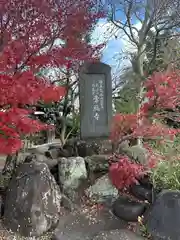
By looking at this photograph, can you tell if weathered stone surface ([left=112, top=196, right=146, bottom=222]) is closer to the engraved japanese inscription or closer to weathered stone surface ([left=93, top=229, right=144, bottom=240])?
weathered stone surface ([left=93, top=229, right=144, bottom=240])

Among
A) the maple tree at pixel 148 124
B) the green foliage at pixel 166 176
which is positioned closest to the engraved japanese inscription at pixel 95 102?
the maple tree at pixel 148 124

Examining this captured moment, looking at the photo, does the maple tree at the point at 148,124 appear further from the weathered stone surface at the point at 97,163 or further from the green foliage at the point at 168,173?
the weathered stone surface at the point at 97,163

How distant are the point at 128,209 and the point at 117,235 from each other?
29.7 inches

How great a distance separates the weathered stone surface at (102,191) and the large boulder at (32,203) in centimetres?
103

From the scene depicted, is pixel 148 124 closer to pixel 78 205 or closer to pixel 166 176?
pixel 166 176

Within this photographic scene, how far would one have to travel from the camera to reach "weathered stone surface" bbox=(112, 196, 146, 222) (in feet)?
17.3

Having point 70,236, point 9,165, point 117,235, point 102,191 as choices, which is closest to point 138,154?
point 102,191

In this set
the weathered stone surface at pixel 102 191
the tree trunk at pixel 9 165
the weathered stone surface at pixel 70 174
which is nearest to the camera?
the weathered stone surface at pixel 102 191

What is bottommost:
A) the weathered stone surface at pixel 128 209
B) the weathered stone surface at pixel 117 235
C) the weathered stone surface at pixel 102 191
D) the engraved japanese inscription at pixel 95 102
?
the weathered stone surface at pixel 117 235

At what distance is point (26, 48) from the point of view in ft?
17.5

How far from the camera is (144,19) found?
442 inches

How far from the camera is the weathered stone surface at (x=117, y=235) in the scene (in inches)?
181

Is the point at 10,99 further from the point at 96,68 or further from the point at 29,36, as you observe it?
the point at 96,68

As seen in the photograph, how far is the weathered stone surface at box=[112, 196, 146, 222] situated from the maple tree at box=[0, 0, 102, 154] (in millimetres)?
2213
